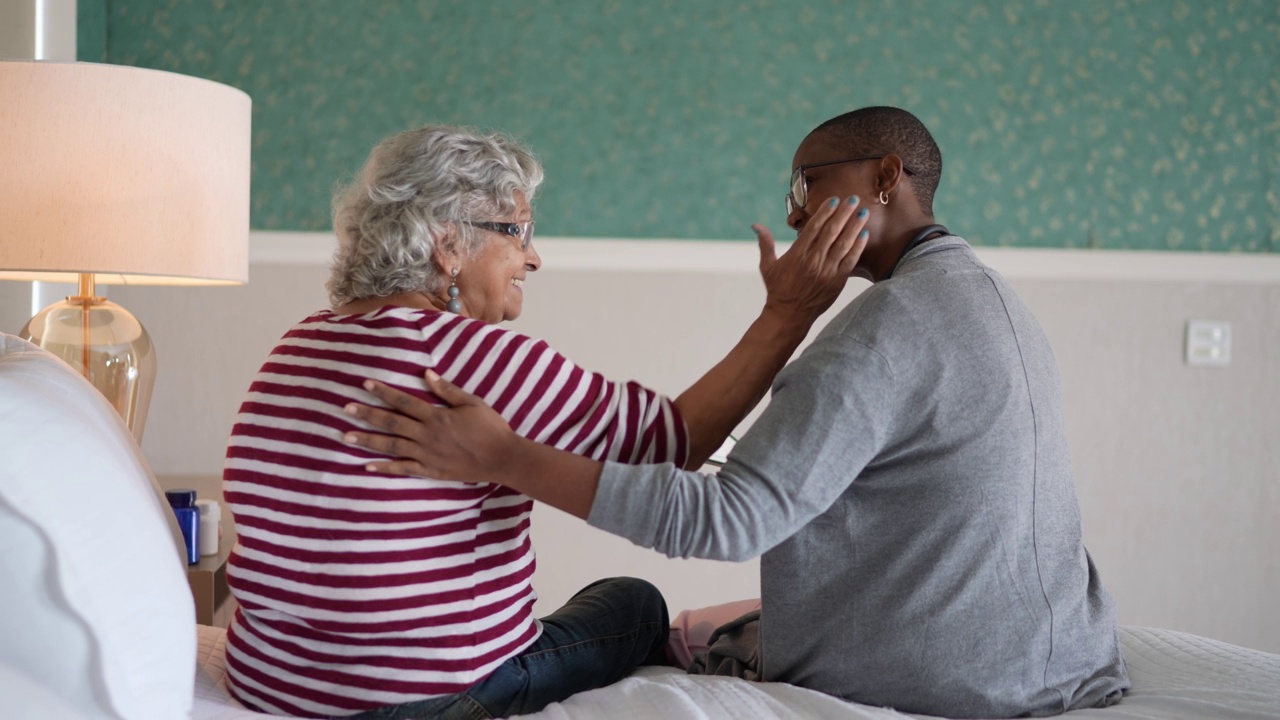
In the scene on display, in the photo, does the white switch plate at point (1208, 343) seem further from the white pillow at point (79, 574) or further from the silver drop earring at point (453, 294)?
the white pillow at point (79, 574)

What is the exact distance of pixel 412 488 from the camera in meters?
1.15

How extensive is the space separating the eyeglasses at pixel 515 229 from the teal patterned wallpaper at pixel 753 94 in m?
1.49

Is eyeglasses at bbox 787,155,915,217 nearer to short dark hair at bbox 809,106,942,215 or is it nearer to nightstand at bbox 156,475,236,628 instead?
short dark hair at bbox 809,106,942,215

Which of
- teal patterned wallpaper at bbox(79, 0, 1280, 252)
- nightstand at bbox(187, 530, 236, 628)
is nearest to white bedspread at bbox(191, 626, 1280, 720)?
nightstand at bbox(187, 530, 236, 628)

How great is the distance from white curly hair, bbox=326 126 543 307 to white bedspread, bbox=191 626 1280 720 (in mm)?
500

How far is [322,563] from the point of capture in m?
1.13

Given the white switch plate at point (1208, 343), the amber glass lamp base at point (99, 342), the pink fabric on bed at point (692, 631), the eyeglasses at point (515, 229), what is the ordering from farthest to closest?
the white switch plate at point (1208, 343), the amber glass lamp base at point (99, 342), the pink fabric on bed at point (692, 631), the eyeglasses at point (515, 229)

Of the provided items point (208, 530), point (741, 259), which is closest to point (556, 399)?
point (208, 530)

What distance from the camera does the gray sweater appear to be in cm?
112

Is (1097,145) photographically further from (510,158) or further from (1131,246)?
(510,158)

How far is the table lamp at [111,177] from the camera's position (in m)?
1.70

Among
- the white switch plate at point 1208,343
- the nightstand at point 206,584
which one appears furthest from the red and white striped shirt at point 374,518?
the white switch plate at point 1208,343

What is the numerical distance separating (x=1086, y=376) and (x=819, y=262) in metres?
2.00

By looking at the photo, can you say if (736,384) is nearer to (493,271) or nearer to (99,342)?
(493,271)
